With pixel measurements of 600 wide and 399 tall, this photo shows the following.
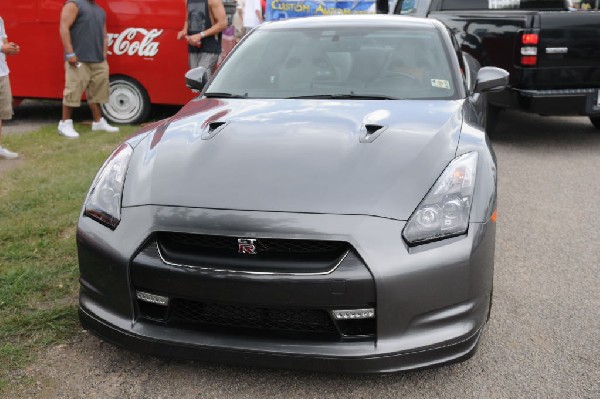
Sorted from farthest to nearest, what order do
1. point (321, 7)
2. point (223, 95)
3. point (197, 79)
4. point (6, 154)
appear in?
point (321, 7) < point (6, 154) < point (197, 79) < point (223, 95)

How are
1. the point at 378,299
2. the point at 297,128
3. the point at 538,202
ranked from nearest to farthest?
the point at 378,299 → the point at 297,128 → the point at 538,202

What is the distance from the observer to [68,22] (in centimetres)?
716

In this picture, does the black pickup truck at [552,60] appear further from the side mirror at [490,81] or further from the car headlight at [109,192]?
the car headlight at [109,192]

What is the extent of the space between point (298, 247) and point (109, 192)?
3.01ft

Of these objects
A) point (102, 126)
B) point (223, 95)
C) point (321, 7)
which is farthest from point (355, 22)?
point (321, 7)

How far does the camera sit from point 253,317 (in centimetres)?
249

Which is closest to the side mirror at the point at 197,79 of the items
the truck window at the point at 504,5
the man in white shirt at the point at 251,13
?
the truck window at the point at 504,5

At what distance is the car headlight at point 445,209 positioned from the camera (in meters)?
2.45

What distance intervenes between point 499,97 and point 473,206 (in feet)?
16.1

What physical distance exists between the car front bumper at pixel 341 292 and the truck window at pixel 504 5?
6.08 metres

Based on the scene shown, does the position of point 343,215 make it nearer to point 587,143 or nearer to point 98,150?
point 98,150

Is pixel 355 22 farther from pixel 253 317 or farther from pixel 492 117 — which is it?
pixel 492 117

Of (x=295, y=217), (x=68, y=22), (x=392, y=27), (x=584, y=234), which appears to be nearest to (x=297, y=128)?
(x=295, y=217)

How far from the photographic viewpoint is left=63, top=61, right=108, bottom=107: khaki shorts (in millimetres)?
7445
